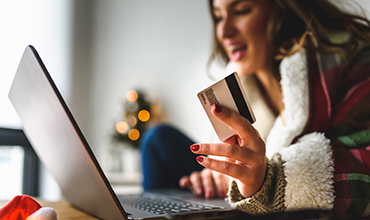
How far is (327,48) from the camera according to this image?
72 cm

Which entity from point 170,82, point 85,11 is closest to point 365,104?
point 170,82

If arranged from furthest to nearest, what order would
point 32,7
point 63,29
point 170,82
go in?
point 63,29
point 170,82
point 32,7

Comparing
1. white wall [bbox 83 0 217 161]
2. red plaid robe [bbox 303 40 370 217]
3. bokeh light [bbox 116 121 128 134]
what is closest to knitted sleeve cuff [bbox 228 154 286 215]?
red plaid robe [bbox 303 40 370 217]

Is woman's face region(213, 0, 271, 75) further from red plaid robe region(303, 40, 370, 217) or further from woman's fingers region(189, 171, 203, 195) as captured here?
woman's fingers region(189, 171, 203, 195)

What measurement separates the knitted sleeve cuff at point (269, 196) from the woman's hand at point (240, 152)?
0.7 inches

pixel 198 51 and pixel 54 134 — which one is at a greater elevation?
pixel 198 51

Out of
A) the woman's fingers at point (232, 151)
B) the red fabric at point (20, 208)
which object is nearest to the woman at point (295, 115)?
the woman's fingers at point (232, 151)

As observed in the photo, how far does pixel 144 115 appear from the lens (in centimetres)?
253

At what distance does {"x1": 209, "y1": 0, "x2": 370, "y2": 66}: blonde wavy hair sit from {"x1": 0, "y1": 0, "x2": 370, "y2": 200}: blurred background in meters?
1.02

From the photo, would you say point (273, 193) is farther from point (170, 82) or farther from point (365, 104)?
point (170, 82)

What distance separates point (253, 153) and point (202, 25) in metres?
1.91

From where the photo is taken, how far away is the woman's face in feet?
2.70

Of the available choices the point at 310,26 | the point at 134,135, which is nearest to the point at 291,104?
the point at 310,26

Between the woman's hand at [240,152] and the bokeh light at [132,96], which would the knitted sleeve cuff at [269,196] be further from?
the bokeh light at [132,96]
